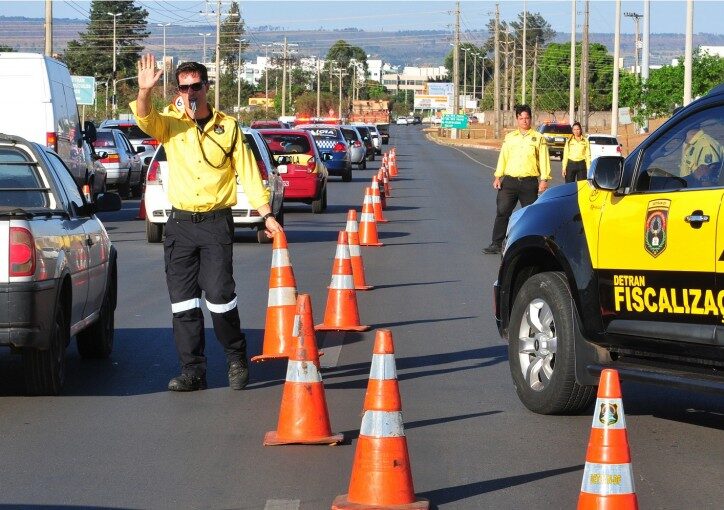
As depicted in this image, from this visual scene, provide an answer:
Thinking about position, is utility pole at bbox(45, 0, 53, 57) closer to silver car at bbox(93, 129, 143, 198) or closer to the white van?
silver car at bbox(93, 129, 143, 198)

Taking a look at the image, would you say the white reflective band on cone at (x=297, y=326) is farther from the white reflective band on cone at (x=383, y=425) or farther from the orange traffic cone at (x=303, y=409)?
the white reflective band on cone at (x=383, y=425)

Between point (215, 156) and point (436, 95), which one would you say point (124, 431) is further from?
point (436, 95)

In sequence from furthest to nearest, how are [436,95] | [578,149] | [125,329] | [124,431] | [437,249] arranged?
[436,95] → [578,149] → [437,249] → [125,329] → [124,431]

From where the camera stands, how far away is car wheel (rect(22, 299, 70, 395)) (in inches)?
347

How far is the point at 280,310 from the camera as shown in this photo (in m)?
10.4

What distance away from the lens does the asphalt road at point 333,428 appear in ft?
21.9

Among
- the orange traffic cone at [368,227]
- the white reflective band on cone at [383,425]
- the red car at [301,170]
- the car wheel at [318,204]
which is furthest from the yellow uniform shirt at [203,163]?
the car wheel at [318,204]

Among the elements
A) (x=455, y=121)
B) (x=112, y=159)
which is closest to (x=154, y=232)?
(x=112, y=159)

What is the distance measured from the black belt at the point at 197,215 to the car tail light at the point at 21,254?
1.10m

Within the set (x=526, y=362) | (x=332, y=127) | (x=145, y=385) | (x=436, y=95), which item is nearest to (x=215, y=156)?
(x=145, y=385)

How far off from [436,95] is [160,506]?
637ft

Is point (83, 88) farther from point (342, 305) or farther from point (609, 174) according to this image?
point (609, 174)

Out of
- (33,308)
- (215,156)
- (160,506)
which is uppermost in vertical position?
(215,156)

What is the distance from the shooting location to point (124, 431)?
8047mm
